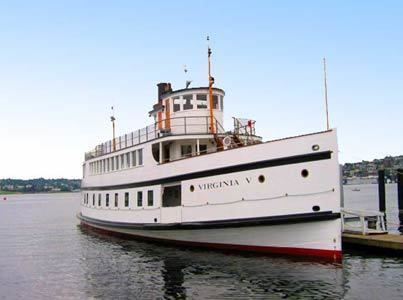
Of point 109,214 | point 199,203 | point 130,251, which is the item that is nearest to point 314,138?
point 199,203

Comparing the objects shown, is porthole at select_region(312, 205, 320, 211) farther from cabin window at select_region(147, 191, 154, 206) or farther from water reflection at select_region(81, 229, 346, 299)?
cabin window at select_region(147, 191, 154, 206)

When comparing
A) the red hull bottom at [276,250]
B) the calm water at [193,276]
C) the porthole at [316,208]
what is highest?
the porthole at [316,208]

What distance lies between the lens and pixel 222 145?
832 inches

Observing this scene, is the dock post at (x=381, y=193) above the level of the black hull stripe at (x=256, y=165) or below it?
below

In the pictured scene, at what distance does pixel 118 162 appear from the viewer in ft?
88.5

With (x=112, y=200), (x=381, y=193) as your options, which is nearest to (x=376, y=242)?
(x=112, y=200)

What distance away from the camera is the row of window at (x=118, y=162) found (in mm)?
24406

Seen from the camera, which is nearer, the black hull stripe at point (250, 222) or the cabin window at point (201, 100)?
the black hull stripe at point (250, 222)

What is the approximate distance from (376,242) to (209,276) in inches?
327

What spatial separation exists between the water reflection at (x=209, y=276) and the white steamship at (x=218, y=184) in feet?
3.23

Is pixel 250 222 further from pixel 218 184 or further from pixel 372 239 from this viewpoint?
pixel 372 239

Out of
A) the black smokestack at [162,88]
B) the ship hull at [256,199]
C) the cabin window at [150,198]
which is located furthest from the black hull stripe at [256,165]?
the black smokestack at [162,88]

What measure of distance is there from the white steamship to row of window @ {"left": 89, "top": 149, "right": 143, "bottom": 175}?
0.37 ft

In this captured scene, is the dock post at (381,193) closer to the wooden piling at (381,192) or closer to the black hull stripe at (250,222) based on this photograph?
the wooden piling at (381,192)
